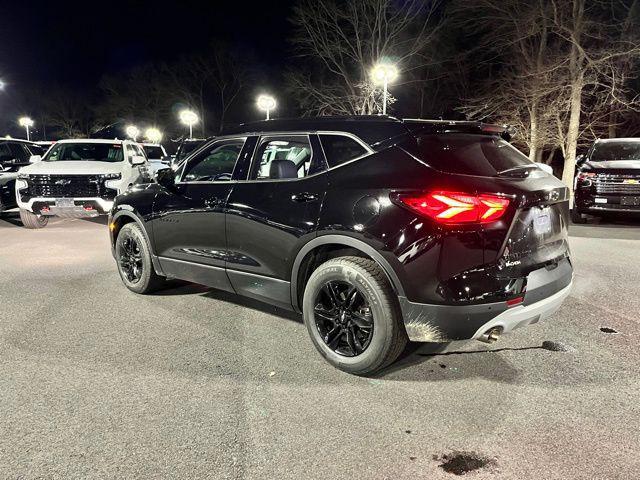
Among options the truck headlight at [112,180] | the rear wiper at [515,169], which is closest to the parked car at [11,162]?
the truck headlight at [112,180]

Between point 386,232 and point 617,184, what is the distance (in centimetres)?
895

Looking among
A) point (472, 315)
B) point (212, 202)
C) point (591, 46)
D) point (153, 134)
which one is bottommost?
point (472, 315)

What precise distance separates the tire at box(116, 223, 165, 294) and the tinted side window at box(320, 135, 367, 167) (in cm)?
239

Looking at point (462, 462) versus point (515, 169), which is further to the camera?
point (515, 169)

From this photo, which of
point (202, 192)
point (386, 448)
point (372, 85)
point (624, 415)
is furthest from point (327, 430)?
point (372, 85)

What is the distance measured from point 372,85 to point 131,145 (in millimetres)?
15206

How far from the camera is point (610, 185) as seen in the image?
10.4 m

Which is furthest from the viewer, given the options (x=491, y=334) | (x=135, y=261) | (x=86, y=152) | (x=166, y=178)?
(x=86, y=152)

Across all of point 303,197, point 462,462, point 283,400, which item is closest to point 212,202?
point 303,197

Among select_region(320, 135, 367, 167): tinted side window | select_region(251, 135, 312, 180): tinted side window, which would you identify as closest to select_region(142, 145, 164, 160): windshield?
select_region(251, 135, 312, 180): tinted side window

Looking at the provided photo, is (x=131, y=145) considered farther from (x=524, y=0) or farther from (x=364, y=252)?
(x=524, y=0)

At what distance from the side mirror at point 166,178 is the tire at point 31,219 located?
18.6 ft

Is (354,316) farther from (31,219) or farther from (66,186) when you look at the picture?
(31,219)

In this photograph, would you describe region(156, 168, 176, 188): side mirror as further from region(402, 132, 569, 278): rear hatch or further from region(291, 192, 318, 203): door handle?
region(402, 132, 569, 278): rear hatch
